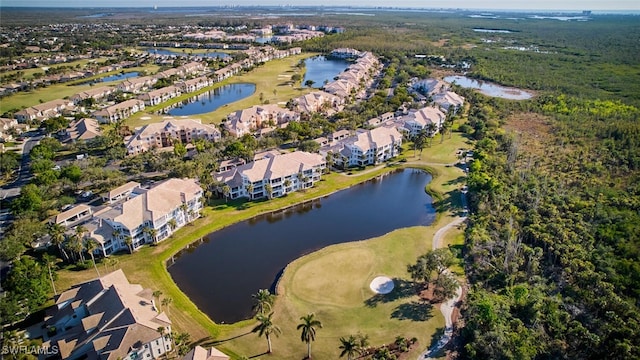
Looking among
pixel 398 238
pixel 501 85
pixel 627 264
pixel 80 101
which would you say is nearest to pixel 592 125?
pixel 501 85

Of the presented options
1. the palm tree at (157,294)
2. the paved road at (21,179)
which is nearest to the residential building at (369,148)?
the palm tree at (157,294)

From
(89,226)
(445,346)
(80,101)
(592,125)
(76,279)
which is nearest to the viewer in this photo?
(445,346)

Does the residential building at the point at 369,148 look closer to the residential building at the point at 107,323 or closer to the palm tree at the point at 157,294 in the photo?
the palm tree at the point at 157,294

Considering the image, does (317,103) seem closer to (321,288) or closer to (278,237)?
(278,237)

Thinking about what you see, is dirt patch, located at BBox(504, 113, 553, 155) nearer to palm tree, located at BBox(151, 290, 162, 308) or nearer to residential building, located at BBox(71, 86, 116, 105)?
palm tree, located at BBox(151, 290, 162, 308)

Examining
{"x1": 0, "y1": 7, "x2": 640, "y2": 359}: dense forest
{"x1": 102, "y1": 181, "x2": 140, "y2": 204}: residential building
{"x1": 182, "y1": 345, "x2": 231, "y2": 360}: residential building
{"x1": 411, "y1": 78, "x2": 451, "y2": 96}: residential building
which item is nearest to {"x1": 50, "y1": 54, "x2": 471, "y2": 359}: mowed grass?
{"x1": 182, "y1": 345, "x2": 231, "y2": 360}: residential building

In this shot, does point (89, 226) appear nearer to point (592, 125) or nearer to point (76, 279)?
point (76, 279)
